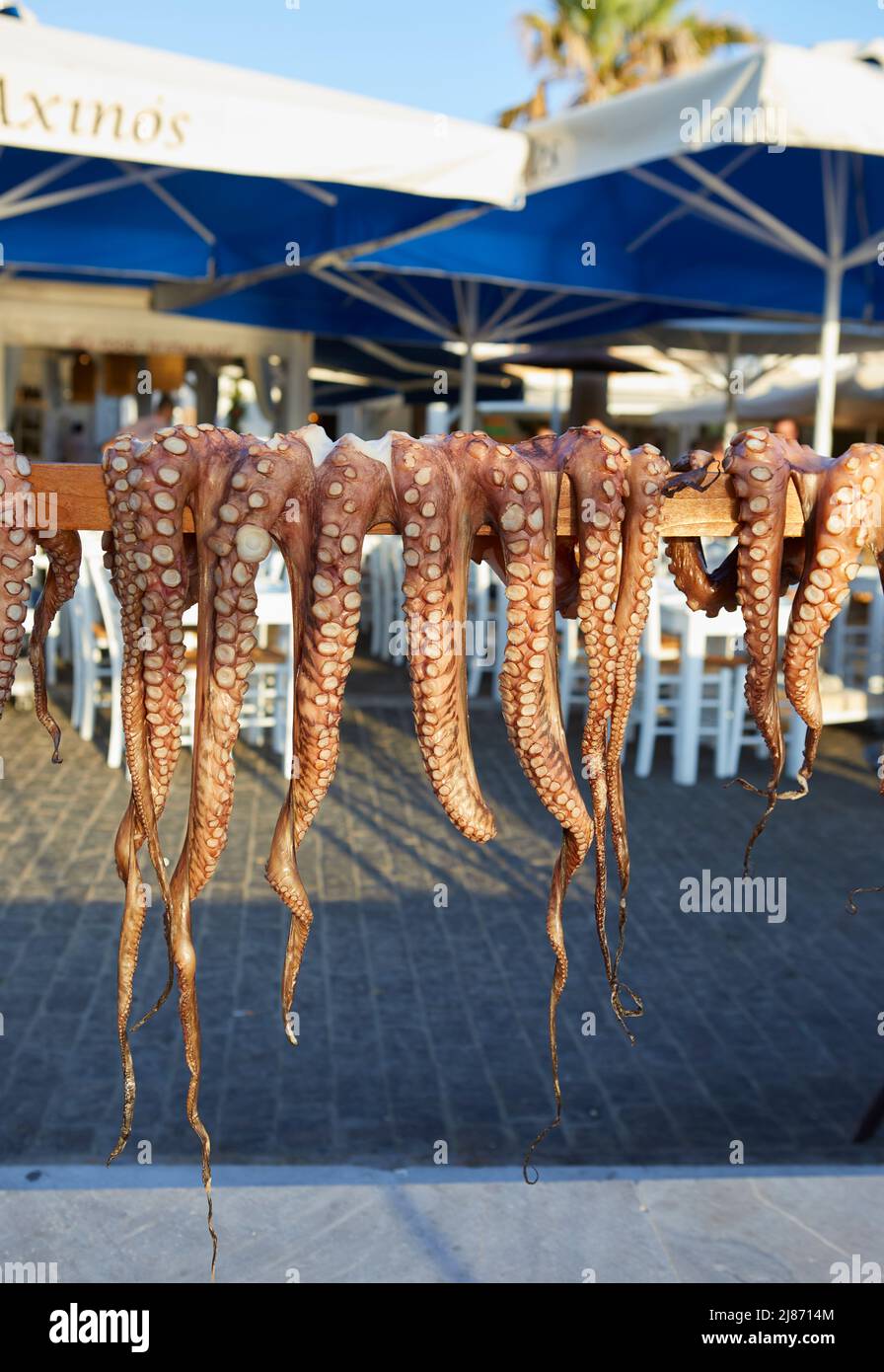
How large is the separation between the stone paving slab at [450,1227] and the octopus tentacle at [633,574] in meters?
1.26

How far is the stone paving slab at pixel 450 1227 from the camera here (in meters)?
2.64

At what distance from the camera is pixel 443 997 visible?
15.7ft

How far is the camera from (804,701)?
6.05 ft

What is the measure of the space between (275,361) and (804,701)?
1166 cm

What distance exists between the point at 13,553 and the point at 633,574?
2.73 feet

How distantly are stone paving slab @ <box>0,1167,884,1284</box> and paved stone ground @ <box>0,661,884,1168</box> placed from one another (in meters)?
0.54

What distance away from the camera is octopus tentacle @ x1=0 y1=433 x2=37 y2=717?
159cm

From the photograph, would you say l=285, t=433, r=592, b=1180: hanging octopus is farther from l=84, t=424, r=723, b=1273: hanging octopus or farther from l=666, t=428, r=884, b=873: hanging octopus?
l=666, t=428, r=884, b=873: hanging octopus

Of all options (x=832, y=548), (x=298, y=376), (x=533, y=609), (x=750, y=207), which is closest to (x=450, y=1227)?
(x=533, y=609)

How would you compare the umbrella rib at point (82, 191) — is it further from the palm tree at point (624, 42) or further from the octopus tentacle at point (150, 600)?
the palm tree at point (624, 42)

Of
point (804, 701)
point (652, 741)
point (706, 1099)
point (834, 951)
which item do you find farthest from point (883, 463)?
point (652, 741)

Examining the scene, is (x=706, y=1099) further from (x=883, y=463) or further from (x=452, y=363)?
(x=452, y=363)

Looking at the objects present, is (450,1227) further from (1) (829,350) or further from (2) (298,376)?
(2) (298,376)

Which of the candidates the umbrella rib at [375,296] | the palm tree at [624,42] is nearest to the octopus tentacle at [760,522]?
the umbrella rib at [375,296]
